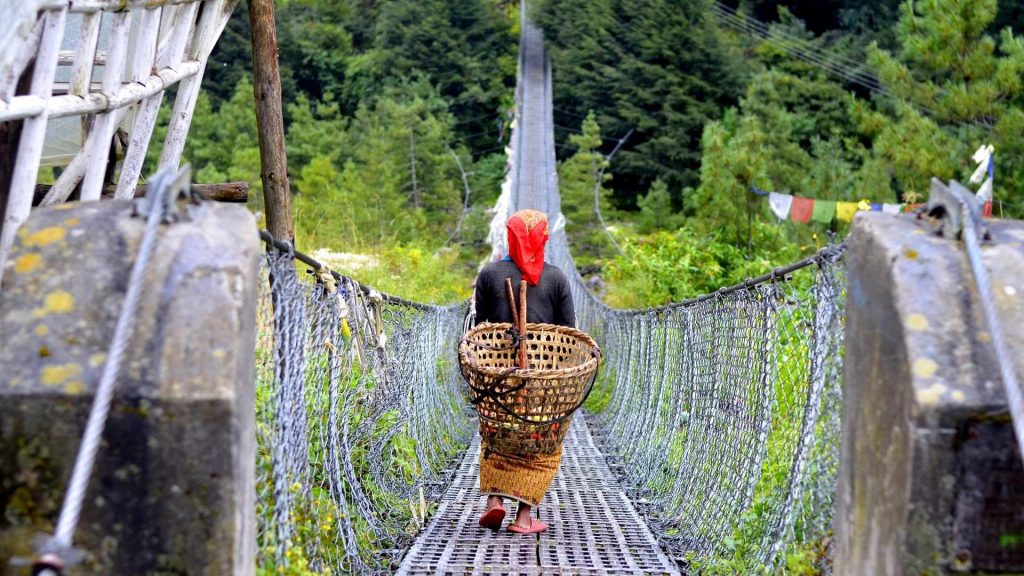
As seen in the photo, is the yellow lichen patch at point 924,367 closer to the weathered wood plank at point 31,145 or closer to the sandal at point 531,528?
the weathered wood plank at point 31,145

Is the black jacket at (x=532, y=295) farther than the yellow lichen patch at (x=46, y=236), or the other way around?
the black jacket at (x=532, y=295)

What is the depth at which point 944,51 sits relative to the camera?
32.7 feet

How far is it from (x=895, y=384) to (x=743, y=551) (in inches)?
50.7

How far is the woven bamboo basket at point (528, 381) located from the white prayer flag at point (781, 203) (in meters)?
10.2

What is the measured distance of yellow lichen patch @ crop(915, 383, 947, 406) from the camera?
142 cm

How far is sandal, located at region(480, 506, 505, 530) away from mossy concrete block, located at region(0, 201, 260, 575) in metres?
1.91

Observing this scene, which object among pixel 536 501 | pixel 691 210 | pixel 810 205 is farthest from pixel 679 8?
pixel 536 501

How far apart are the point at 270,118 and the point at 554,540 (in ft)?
6.78

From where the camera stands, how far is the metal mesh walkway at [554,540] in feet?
9.61

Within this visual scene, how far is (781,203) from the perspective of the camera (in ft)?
43.7

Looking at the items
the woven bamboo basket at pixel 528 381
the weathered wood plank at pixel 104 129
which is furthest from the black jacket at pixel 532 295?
the weathered wood plank at pixel 104 129

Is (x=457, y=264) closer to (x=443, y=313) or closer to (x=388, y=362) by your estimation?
(x=443, y=313)

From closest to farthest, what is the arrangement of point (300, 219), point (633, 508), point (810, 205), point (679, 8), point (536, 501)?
point (536, 501), point (633, 508), point (300, 219), point (810, 205), point (679, 8)

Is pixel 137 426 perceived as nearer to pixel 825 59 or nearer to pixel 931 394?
pixel 931 394
